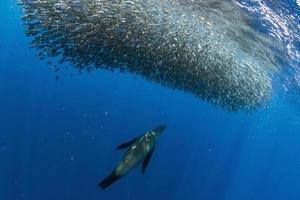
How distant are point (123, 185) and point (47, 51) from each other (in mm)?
11689

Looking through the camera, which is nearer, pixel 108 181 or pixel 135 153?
pixel 108 181

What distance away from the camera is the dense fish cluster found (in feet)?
43.6

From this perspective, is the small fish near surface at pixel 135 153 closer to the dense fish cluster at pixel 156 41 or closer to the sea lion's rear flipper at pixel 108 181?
the sea lion's rear flipper at pixel 108 181

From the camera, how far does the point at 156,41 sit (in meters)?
15.7

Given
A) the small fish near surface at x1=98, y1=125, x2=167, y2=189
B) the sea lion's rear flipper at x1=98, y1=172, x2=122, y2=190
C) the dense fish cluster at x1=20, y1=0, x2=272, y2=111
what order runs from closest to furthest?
the sea lion's rear flipper at x1=98, y1=172, x2=122, y2=190 < the small fish near surface at x1=98, y1=125, x2=167, y2=189 < the dense fish cluster at x1=20, y1=0, x2=272, y2=111

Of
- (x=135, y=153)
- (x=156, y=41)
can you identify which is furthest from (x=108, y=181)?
(x=156, y=41)

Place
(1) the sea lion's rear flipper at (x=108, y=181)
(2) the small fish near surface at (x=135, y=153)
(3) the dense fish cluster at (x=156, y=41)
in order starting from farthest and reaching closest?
(3) the dense fish cluster at (x=156, y=41) < (2) the small fish near surface at (x=135, y=153) < (1) the sea lion's rear flipper at (x=108, y=181)

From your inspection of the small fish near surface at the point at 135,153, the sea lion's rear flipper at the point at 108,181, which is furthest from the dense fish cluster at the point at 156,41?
the sea lion's rear flipper at the point at 108,181

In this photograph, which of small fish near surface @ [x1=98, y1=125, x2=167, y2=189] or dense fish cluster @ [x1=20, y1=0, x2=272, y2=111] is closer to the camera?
small fish near surface @ [x1=98, y1=125, x2=167, y2=189]

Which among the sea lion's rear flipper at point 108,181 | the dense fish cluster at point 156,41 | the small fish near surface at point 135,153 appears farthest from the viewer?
the dense fish cluster at point 156,41

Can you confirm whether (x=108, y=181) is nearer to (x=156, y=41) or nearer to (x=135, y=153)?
(x=135, y=153)

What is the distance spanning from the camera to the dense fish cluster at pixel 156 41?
13.3m

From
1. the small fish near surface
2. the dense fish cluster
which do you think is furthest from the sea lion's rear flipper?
the dense fish cluster

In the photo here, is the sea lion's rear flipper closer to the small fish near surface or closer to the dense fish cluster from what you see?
the small fish near surface
